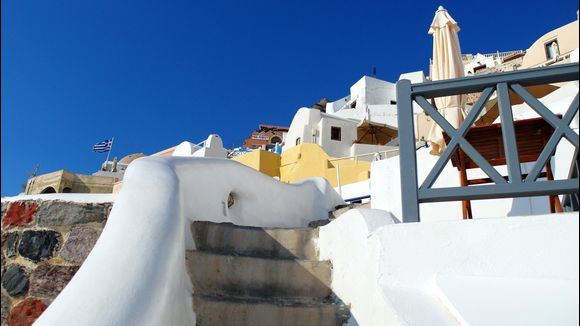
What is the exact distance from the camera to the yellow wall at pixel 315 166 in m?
18.8

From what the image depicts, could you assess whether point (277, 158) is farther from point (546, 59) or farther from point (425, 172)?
point (425, 172)

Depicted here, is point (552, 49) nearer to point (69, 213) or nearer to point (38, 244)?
point (69, 213)

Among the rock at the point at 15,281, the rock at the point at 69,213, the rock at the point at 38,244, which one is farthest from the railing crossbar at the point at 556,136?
the rock at the point at 15,281

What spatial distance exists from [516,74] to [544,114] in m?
0.28

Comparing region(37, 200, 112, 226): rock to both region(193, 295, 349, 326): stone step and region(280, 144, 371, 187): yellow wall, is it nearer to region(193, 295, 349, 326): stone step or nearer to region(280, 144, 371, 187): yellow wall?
region(193, 295, 349, 326): stone step

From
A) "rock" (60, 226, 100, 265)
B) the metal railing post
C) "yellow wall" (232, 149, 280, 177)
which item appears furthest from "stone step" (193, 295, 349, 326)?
"yellow wall" (232, 149, 280, 177)

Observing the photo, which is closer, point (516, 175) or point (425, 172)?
point (516, 175)

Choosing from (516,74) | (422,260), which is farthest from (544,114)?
(422,260)

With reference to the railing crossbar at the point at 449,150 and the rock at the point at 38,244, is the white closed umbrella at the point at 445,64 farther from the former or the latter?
the rock at the point at 38,244

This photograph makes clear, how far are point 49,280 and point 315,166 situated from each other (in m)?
18.3

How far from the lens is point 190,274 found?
8.50ft

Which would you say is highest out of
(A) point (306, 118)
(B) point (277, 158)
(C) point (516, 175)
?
(A) point (306, 118)

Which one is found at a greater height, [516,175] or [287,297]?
[516,175]

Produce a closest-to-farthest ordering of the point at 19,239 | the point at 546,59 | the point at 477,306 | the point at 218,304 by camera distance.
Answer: the point at 477,306
the point at 218,304
the point at 19,239
the point at 546,59
